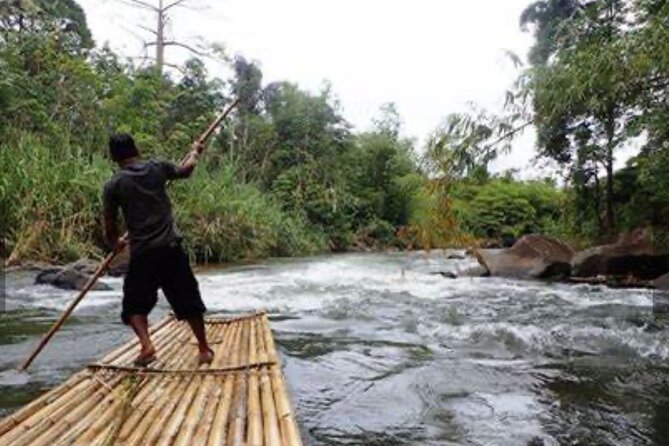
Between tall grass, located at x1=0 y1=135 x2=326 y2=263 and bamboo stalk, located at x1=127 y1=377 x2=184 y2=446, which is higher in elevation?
tall grass, located at x1=0 y1=135 x2=326 y2=263

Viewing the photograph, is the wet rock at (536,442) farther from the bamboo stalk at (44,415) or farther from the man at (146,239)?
the bamboo stalk at (44,415)

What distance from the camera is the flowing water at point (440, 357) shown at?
11.4 ft

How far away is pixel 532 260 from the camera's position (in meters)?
11.8

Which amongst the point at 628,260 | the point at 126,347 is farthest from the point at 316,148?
the point at 126,347

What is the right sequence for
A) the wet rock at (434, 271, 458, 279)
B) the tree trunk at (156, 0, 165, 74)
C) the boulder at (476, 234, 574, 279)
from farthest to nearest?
the tree trunk at (156, 0, 165, 74) < the wet rock at (434, 271, 458, 279) < the boulder at (476, 234, 574, 279)

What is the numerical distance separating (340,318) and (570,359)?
2596 millimetres

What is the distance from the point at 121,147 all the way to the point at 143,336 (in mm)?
1021

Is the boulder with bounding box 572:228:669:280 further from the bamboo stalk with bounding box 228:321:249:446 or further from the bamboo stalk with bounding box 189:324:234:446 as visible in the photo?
the bamboo stalk with bounding box 228:321:249:446

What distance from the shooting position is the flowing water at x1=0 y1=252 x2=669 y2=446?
11.4ft

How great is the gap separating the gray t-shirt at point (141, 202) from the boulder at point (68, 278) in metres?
5.72

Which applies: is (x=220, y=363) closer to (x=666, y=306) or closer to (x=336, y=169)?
(x=666, y=306)

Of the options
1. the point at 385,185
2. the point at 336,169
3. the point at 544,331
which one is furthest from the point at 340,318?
the point at 385,185

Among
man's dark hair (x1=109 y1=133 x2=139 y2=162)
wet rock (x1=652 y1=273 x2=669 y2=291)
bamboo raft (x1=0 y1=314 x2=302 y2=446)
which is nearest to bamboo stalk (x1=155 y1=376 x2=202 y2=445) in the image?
bamboo raft (x1=0 y1=314 x2=302 y2=446)

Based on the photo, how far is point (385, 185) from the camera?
25.5 m
